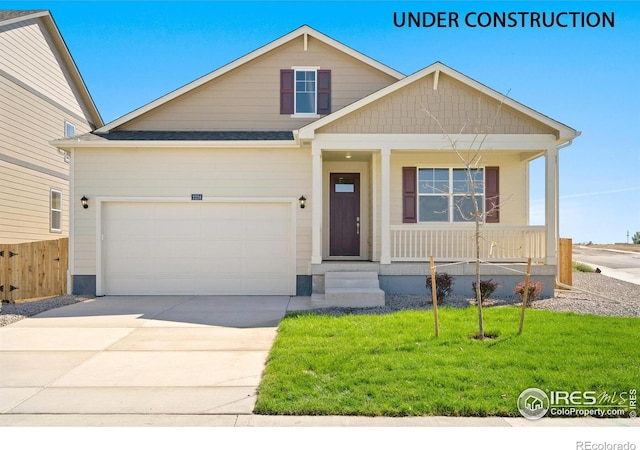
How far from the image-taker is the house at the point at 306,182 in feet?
34.8

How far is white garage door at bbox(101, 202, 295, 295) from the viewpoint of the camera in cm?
1148

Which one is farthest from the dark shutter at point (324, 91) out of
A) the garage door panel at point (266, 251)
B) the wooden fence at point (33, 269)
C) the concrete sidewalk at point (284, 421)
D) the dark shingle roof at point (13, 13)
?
the concrete sidewalk at point (284, 421)

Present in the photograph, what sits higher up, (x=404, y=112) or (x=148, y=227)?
(x=404, y=112)

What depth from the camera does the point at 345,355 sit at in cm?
552

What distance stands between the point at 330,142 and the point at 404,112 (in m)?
1.82

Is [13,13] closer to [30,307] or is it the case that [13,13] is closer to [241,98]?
[241,98]

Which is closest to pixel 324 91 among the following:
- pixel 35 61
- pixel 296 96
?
pixel 296 96

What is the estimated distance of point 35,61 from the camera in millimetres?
15188

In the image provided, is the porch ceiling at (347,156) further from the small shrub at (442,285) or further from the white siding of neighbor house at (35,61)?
the white siding of neighbor house at (35,61)

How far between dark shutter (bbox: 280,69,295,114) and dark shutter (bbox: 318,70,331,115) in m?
0.76

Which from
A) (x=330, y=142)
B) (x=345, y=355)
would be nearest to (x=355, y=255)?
(x=330, y=142)

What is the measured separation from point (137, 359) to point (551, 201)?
365 inches

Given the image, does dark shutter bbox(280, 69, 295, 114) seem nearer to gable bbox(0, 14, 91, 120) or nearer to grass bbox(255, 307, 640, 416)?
grass bbox(255, 307, 640, 416)

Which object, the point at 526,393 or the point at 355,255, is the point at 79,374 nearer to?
the point at 526,393
